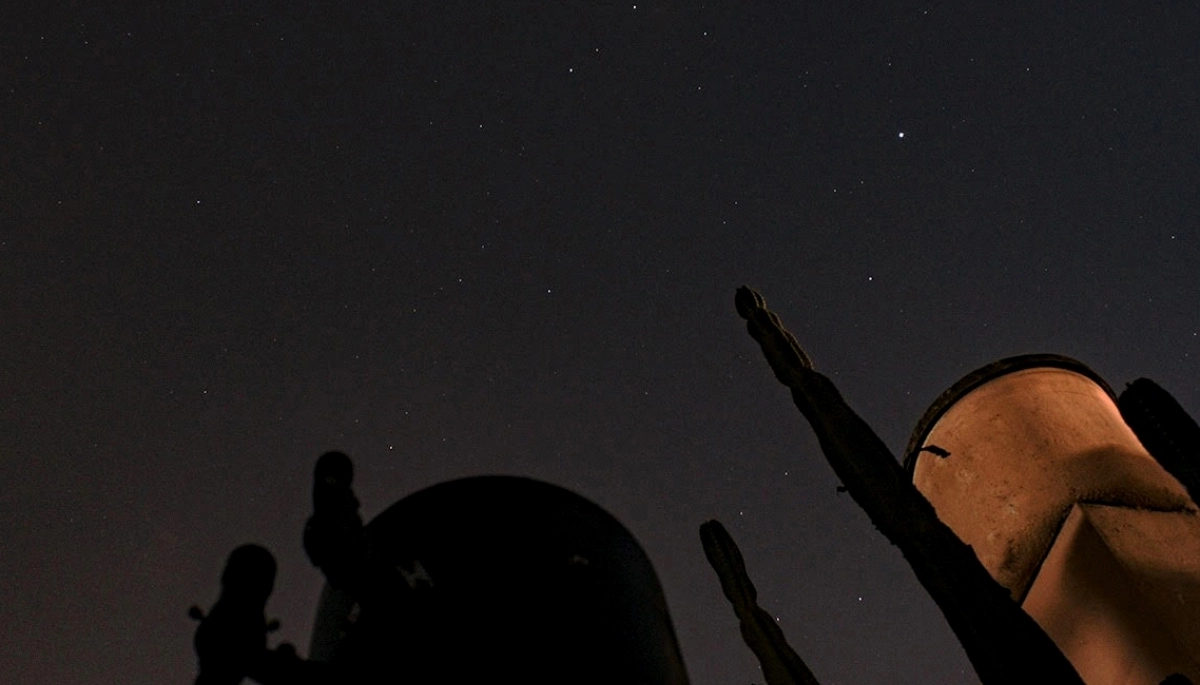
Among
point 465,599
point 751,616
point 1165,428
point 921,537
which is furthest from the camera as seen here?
point 751,616

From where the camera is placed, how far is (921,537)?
6.46 m

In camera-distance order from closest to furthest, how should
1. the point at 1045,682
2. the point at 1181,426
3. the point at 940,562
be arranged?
the point at 1045,682, the point at 1181,426, the point at 940,562

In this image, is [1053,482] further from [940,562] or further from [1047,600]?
[940,562]

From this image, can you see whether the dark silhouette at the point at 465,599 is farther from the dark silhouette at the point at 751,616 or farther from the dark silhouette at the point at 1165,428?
the dark silhouette at the point at 751,616

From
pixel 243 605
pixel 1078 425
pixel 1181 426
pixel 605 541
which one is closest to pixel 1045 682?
pixel 1181 426

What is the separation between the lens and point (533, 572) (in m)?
3.43

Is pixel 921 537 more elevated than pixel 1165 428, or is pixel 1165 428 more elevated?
pixel 921 537

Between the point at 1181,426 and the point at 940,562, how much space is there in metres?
1.69

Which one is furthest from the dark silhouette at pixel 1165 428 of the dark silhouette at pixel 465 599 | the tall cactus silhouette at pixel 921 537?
the dark silhouette at pixel 465 599

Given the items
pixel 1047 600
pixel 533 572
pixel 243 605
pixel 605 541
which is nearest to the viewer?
pixel 243 605

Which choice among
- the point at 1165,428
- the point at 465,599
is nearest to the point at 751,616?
the point at 1165,428

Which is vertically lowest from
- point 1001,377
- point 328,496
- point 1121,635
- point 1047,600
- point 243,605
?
point 1121,635

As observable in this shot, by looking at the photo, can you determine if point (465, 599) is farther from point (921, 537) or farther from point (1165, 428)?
point (1165, 428)

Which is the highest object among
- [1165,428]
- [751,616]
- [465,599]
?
[751,616]
